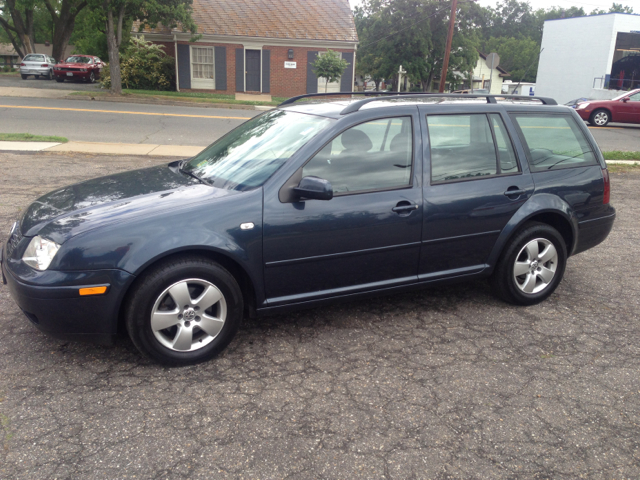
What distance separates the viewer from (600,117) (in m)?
20.4

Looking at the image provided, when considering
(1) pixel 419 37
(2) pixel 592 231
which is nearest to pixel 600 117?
(2) pixel 592 231

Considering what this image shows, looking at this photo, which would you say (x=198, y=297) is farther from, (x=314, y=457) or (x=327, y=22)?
(x=327, y=22)

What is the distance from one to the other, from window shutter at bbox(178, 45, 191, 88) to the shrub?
677mm

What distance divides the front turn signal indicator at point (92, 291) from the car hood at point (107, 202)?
0.31 meters

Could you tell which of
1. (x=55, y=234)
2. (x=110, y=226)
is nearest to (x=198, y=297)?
(x=110, y=226)

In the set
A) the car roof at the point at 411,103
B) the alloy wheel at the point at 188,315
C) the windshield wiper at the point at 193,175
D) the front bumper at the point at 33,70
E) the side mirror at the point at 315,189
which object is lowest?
the alloy wheel at the point at 188,315

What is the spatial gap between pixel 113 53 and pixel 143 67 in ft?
14.2

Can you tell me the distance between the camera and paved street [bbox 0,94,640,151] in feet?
43.3

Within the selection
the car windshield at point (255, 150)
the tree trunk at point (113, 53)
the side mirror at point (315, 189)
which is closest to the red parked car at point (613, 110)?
the tree trunk at point (113, 53)

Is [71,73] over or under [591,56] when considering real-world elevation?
under

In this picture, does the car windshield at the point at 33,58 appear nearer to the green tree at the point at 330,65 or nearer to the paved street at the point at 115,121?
the paved street at the point at 115,121

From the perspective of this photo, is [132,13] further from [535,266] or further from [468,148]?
[535,266]

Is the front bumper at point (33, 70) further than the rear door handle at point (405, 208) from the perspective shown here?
Yes

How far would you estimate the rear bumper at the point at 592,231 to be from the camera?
15.3 ft
